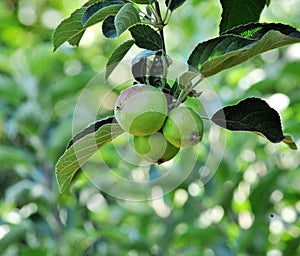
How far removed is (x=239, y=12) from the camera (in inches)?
31.3

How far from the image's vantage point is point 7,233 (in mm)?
1648

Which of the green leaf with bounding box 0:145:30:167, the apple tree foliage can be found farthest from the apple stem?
the green leaf with bounding box 0:145:30:167

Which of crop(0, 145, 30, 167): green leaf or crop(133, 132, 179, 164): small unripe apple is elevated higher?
crop(133, 132, 179, 164): small unripe apple

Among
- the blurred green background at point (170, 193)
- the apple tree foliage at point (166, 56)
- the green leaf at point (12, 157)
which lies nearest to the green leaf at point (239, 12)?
the apple tree foliage at point (166, 56)

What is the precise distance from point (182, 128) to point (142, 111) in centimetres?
4

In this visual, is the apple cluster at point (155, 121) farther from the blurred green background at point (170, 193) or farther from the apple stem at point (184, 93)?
the blurred green background at point (170, 193)

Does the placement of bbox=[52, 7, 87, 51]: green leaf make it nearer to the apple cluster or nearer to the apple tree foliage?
the apple tree foliage

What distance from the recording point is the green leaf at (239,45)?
0.57 m

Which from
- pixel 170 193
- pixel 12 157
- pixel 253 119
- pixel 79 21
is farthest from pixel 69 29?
pixel 170 193

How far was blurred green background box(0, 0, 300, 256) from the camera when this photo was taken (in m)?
1.60

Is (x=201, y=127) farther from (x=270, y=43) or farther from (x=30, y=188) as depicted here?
(x=30, y=188)

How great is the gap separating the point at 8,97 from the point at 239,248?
84cm

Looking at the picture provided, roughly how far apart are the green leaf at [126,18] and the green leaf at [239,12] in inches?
8.5

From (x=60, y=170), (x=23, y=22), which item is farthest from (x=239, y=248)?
(x=23, y=22)
